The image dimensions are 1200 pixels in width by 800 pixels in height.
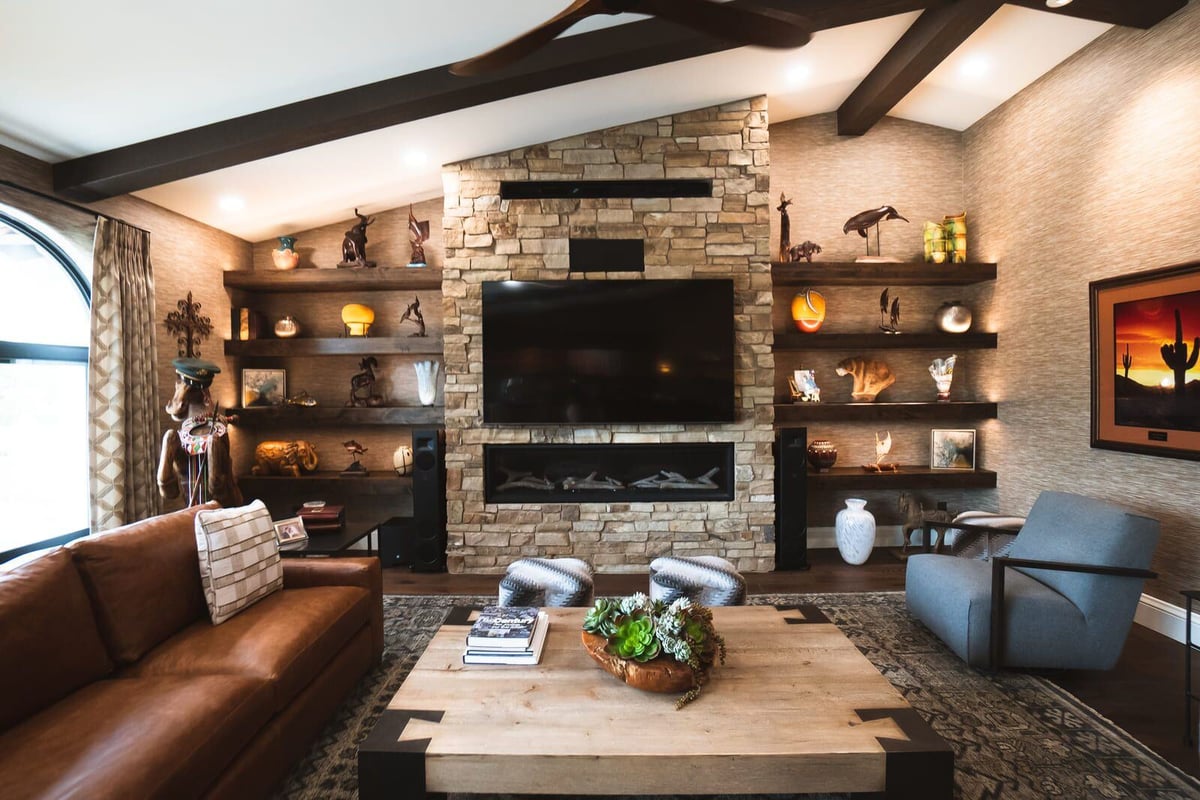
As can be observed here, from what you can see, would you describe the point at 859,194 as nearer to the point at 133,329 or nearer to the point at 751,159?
the point at 751,159

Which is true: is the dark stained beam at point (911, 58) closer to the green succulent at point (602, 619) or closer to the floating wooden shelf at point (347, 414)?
the green succulent at point (602, 619)

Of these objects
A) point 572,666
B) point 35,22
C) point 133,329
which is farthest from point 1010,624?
point 133,329

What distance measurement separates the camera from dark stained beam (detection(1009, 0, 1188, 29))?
8.83ft

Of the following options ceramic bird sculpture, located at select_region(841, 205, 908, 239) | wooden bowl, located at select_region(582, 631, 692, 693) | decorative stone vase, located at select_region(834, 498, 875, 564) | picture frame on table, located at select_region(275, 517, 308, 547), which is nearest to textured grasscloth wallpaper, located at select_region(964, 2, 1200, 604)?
ceramic bird sculpture, located at select_region(841, 205, 908, 239)

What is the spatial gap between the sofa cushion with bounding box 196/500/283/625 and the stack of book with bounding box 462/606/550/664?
0.97 m

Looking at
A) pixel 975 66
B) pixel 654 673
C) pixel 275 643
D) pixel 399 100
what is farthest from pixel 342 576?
pixel 975 66

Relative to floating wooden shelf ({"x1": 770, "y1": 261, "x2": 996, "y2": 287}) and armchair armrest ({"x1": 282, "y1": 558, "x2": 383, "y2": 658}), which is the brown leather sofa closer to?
armchair armrest ({"x1": 282, "y1": 558, "x2": 383, "y2": 658})

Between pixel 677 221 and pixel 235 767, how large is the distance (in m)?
3.54

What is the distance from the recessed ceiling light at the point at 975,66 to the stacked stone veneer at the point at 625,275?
Answer: 126 centimetres

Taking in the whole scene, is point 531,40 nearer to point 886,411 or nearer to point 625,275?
point 625,275

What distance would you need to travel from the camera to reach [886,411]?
4.12 meters

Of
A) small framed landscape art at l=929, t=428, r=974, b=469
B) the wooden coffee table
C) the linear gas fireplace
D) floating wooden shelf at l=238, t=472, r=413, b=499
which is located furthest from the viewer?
small framed landscape art at l=929, t=428, r=974, b=469

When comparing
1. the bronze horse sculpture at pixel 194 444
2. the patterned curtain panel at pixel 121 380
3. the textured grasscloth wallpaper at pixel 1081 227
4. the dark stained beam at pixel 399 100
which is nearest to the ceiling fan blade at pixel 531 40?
the dark stained beam at pixel 399 100

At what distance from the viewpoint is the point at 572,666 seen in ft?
5.72
